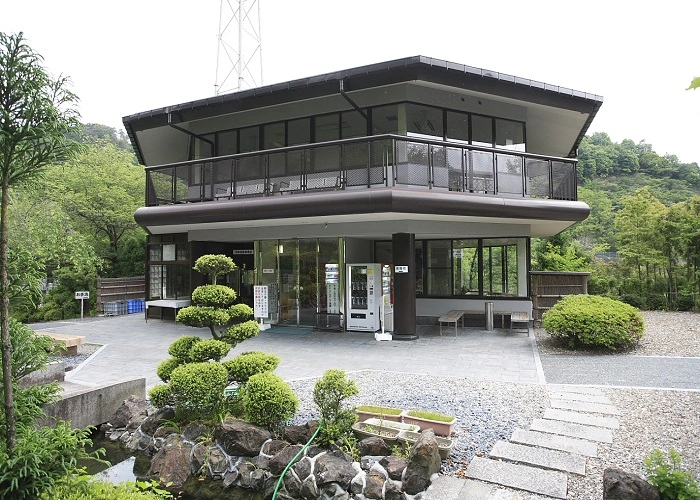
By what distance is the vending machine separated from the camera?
1265 centimetres

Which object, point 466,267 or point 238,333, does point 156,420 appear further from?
point 466,267

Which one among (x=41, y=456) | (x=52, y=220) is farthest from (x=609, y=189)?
(x=41, y=456)

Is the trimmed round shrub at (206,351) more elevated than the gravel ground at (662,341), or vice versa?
the trimmed round shrub at (206,351)

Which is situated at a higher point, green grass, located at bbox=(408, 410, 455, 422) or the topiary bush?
the topiary bush

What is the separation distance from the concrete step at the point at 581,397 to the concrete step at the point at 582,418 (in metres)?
0.67

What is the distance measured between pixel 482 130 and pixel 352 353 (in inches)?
315

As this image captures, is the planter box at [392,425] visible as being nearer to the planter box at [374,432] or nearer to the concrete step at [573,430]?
the planter box at [374,432]

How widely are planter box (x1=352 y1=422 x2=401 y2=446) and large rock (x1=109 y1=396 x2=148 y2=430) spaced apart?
330cm

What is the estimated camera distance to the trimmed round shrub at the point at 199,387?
5457 millimetres

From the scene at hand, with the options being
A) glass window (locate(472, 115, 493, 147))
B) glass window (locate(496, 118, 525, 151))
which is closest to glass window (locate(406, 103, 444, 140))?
glass window (locate(472, 115, 493, 147))

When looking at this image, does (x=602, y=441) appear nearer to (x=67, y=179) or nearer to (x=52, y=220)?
(x=52, y=220)

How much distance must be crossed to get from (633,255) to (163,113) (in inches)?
780

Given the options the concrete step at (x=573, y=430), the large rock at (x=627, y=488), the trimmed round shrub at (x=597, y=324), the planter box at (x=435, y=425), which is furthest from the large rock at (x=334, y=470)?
the trimmed round shrub at (x=597, y=324)

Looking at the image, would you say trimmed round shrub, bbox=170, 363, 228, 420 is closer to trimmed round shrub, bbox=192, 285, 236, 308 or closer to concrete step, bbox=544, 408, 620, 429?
trimmed round shrub, bbox=192, 285, 236, 308
